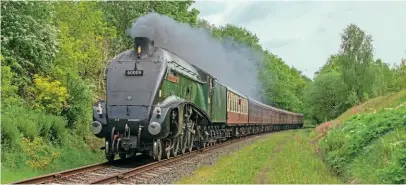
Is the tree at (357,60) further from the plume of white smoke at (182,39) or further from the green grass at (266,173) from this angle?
the green grass at (266,173)

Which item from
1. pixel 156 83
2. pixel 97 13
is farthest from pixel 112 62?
pixel 97 13

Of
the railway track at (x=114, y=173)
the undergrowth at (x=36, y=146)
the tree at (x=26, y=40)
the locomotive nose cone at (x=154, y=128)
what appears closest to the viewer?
the railway track at (x=114, y=173)

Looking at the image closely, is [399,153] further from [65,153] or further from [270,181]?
[65,153]

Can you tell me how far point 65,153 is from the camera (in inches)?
630

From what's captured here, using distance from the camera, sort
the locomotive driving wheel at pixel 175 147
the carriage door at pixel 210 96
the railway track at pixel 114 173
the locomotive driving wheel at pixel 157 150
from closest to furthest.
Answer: the railway track at pixel 114 173 < the locomotive driving wheel at pixel 157 150 < the locomotive driving wheel at pixel 175 147 < the carriage door at pixel 210 96

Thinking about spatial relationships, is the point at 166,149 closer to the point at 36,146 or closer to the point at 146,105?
the point at 146,105

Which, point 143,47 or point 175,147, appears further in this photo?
point 175,147

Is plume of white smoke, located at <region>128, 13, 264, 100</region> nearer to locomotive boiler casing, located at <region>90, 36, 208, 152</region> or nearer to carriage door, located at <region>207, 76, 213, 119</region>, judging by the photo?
locomotive boiler casing, located at <region>90, 36, 208, 152</region>

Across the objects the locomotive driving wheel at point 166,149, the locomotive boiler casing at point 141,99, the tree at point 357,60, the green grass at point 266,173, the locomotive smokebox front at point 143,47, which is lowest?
the green grass at point 266,173

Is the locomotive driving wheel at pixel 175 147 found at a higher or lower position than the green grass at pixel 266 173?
higher

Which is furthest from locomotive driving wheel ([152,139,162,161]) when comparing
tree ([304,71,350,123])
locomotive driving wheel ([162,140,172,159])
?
tree ([304,71,350,123])

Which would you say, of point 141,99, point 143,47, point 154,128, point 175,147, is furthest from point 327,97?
point 154,128

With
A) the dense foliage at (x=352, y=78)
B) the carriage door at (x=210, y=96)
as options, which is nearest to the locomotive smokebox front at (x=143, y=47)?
the carriage door at (x=210, y=96)

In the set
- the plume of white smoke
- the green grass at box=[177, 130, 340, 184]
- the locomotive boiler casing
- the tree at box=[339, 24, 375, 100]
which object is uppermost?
the tree at box=[339, 24, 375, 100]
